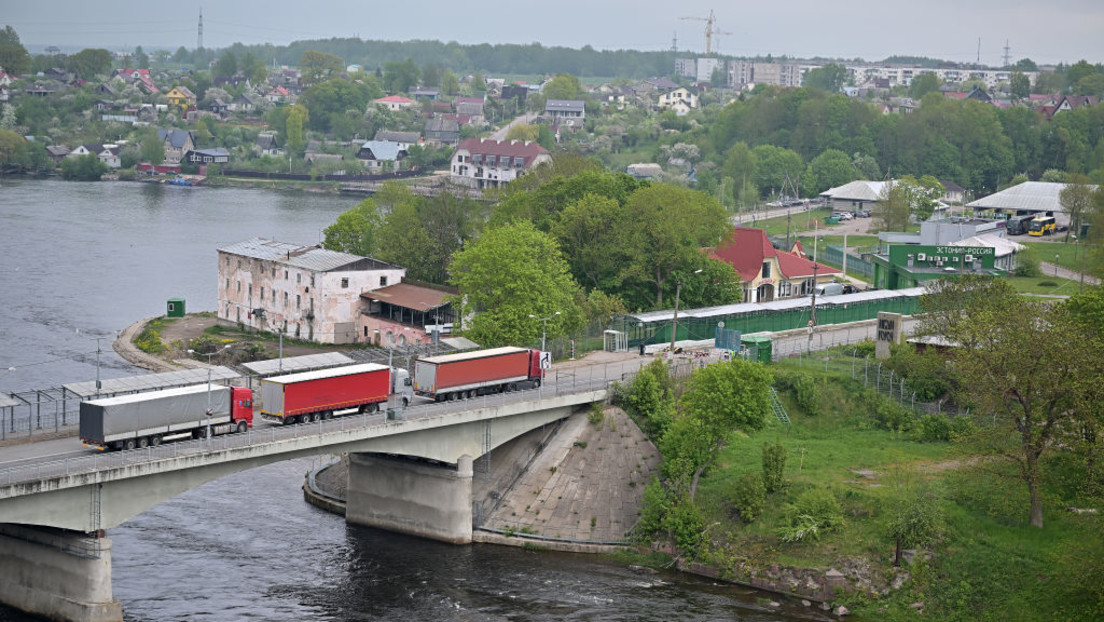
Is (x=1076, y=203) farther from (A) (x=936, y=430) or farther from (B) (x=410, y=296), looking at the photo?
(A) (x=936, y=430)

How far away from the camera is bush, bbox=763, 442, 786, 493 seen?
65562mm

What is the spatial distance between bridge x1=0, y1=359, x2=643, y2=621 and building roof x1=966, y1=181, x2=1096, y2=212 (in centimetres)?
10628

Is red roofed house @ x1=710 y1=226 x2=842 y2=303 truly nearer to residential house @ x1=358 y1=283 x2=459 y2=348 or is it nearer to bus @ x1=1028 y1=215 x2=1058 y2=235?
residential house @ x1=358 y1=283 x2=459 y2=348

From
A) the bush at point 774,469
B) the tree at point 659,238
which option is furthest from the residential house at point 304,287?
the bush at point 774,469

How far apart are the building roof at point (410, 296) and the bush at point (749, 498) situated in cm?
3470

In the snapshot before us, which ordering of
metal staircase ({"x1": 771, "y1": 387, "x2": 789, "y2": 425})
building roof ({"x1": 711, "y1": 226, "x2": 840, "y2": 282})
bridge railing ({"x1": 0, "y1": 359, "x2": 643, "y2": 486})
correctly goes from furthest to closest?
1. building roof ({"x1": 711, "y1": 226, "x2": 840, "y2": 282})
2. metal staircase ({"x1": 771, "y1": 387, "x2": 789, "y2": 425})
3. bridge railing ({"x1": 0, "y1": 359, "x2": 643, "y2": 486})

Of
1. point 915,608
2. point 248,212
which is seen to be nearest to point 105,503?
point 915,608

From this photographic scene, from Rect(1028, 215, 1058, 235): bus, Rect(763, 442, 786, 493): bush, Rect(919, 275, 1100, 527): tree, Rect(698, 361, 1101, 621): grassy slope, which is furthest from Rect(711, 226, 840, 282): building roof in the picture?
Rect(1028, 215, 1058, 235): bus

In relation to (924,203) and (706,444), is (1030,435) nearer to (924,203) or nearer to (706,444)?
(706,444)

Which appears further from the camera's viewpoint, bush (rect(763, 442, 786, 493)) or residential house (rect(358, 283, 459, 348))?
residential house (rect(358, 283, 459, 348))

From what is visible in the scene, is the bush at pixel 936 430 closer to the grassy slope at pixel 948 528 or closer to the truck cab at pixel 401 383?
the grassy slope at pixel 948 528

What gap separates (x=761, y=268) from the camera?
352ft

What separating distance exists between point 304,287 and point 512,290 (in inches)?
892

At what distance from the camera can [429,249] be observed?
108375 mm
